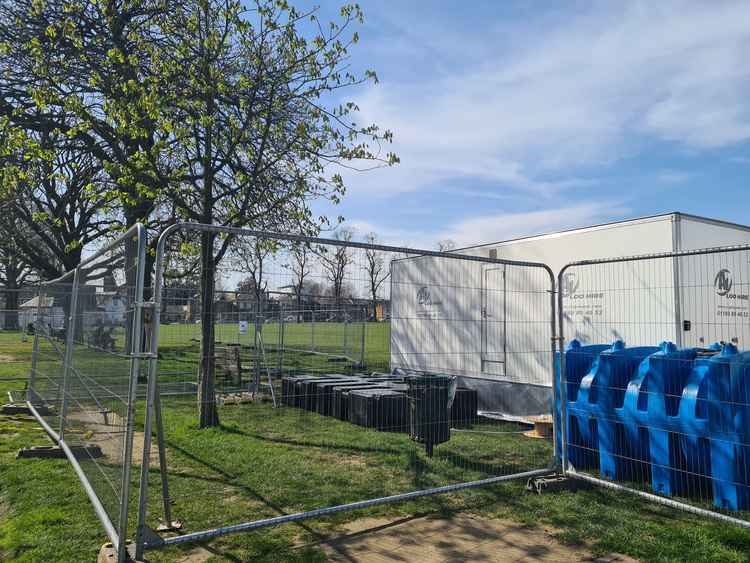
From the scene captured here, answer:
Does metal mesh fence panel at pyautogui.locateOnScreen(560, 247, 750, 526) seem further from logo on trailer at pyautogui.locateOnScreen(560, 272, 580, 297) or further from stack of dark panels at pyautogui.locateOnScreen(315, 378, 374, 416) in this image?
stack of dark panels at pyautogui.locateOnScreen(315, 378, 374, 416)

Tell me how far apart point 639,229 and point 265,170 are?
6.21 m

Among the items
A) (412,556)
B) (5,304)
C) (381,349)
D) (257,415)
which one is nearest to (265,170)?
(257,415)

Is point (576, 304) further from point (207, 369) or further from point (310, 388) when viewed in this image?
point (207, 369)

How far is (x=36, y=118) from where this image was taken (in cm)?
1209

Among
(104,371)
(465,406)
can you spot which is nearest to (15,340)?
(465,406)

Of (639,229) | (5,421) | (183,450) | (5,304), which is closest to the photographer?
(183,450)

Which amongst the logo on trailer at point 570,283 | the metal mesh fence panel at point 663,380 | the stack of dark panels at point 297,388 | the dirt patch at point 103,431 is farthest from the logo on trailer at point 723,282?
the dirt patch at point 103,431

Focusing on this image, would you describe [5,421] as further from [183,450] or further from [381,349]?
[381,349]

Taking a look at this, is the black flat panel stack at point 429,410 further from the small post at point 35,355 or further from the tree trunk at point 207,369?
the small post at point 35,355

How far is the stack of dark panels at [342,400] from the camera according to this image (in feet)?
32.6

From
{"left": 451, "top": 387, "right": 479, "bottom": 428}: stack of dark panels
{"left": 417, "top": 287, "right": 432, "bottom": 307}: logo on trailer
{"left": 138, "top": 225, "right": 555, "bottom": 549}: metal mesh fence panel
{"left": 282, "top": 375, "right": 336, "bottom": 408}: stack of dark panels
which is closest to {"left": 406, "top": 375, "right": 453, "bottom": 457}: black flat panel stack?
{"left": 138, "top": 225, "right": 555, "bottom": 549}: metal mesh fence panel

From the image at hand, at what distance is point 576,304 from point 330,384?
478cm

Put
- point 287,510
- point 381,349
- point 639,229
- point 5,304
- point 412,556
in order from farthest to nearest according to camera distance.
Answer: point 5,304
point 381,349
point 639,229
point 287,510
point 412,556

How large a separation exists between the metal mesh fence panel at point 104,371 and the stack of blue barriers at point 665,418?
4.74 meters
